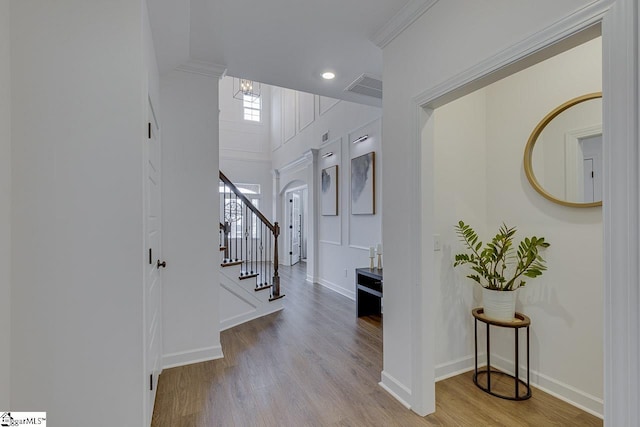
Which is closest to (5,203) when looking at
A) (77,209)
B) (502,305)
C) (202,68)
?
(77,209)

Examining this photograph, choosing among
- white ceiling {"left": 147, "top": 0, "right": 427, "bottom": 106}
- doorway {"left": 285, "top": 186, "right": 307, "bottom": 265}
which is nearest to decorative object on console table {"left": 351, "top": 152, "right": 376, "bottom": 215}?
white ceiling {"left": 147, "top": 0, "right": 427, "bottom": 106}

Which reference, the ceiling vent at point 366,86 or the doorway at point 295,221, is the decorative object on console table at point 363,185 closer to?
the ceiling vent at point 366,86

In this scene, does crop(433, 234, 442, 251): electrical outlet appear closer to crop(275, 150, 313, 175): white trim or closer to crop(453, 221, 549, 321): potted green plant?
crop(453, 221, 549, 321): potted green plant

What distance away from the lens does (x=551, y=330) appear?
2277mm

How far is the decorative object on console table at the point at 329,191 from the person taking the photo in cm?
546

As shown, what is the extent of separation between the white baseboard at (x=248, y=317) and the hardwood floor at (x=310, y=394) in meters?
0.18

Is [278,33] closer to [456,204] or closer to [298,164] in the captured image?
[456,204]

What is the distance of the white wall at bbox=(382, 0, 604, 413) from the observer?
65.0 inches

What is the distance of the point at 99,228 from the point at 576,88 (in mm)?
3060

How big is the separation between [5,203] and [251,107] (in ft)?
27.8

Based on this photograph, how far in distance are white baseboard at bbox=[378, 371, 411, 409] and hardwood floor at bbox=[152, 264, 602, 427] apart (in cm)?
4

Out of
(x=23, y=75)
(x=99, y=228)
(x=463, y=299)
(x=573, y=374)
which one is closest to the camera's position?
(x=23, y=75)

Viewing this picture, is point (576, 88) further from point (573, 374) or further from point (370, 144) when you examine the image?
point (370, 144)

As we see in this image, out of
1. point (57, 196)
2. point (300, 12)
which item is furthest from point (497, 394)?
point (300, 12)
